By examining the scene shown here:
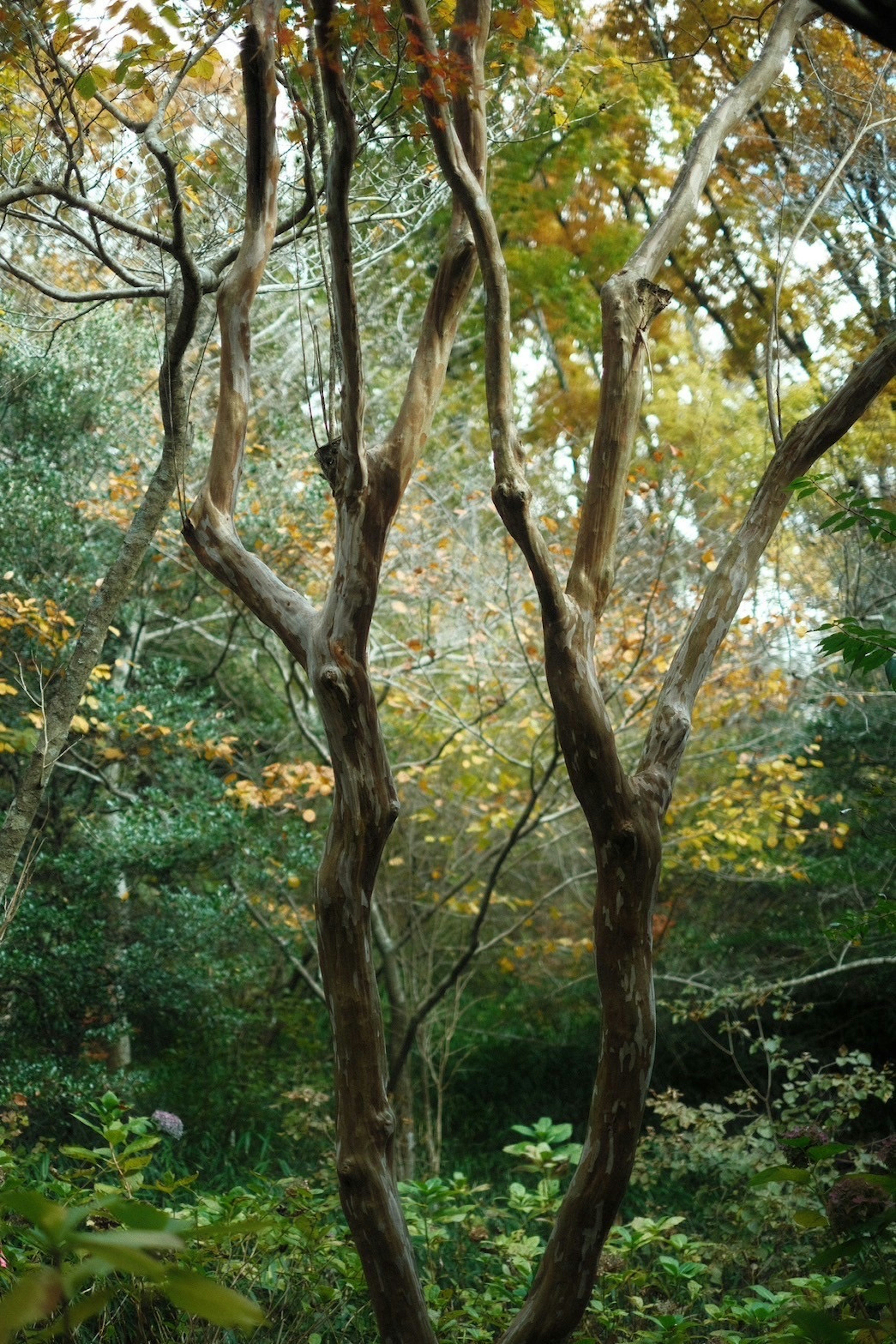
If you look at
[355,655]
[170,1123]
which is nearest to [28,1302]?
[355,655]

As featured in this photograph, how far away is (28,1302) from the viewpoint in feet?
2.32

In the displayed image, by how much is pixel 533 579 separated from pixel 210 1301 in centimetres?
173

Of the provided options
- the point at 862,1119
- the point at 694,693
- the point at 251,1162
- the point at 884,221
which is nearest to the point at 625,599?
the point at 884,221

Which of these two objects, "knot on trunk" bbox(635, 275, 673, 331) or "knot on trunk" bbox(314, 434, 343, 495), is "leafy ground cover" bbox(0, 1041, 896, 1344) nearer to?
"knot on trunk" bbox(314, 434, 343, 495)

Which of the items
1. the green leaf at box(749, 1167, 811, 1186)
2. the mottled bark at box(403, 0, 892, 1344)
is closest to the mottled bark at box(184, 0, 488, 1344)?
the mottled bark at box(403, 0, 892, 1344)

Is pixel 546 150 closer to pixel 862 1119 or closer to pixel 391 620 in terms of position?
pixel 391 620

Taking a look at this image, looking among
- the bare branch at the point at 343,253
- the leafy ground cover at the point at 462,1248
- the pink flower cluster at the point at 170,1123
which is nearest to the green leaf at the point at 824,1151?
the leafy ground cover at the point at 462,1248

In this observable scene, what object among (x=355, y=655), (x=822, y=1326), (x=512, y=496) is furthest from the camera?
(x=355, y=655)

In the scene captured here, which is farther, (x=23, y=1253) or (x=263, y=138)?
(x=23, y=1253)

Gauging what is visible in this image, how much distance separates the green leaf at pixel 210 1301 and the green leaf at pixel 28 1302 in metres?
0.08

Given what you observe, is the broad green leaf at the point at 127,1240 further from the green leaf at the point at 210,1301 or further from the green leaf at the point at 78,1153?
the green leaf at the point at 78,1153

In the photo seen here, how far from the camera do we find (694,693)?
93.0 inches

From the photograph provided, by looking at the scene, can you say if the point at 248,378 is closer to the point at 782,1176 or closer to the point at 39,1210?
the point at 782,1176

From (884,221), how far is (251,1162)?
5473mm
